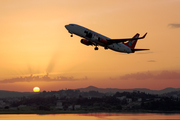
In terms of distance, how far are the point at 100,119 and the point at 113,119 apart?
9265 mm

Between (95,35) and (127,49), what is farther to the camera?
(127,49)

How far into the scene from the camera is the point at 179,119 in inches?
7313

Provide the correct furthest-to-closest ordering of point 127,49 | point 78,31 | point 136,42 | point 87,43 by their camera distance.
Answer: point 136,42, point 127,49, point 87,43, point 78,31

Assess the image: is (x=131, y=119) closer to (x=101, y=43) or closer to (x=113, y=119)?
(x=113, y=119)

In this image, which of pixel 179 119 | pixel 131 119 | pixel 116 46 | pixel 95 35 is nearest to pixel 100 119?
pixel 131 119

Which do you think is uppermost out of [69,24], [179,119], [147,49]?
[69,24]

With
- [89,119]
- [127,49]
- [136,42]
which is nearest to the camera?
[127,49]

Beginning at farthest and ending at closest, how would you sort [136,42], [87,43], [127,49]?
[136,42], [127,49], [87,43]

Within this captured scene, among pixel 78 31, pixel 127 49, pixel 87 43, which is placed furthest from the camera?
pixel 127 49

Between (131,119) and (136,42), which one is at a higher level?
(136,42)

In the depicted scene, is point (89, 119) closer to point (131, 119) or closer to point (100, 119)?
point (100, 119)

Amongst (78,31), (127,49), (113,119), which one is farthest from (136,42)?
(113,119)

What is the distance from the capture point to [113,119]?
184500mm

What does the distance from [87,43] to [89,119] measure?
92147 millimetres
